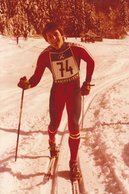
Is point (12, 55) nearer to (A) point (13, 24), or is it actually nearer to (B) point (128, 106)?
(B) point (128, 106)

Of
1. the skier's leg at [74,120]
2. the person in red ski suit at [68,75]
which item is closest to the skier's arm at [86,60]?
the person in red ski suit at [68,75]

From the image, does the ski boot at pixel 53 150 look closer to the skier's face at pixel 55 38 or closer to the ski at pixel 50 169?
the ski at pixel 50 169

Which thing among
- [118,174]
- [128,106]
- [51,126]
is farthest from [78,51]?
[128,106]

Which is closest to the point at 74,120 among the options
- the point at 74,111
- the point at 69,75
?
the point at 74,111

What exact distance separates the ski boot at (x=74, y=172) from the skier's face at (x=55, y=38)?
1905 mm

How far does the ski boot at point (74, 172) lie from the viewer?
5683 millimetres

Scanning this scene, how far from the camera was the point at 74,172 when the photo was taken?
18.8ft

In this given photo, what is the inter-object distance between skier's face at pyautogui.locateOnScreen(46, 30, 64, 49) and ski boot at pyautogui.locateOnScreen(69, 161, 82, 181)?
1.90 meters

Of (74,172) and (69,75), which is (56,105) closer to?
(69,75)

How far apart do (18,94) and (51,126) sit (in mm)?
6263

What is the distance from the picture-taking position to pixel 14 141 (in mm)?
7590

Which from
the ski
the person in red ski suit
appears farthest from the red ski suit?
the ski

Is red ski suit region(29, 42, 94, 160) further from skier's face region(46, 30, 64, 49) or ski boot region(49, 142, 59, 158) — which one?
ski boot region(49, 142, 59, 158)

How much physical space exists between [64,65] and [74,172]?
1.70 meters
